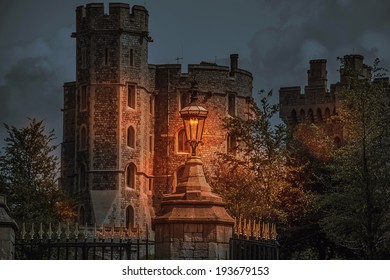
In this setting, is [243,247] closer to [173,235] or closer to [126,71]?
[173,235]

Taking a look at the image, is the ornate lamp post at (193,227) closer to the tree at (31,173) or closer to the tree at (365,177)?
the tree at (365,177)

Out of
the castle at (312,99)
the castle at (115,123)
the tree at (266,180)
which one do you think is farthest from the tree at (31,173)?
the castle at (312,99)

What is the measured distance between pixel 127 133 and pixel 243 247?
3797 centimetres

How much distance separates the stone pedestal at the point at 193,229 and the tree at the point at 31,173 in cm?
1972

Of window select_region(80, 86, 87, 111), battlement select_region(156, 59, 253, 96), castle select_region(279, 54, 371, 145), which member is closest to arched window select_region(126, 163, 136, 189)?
window select_region(80, 86, 87, 111)

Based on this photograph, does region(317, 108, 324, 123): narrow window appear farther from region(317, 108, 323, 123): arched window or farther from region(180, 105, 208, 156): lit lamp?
region(180, 105, 208, 156): lit lamp

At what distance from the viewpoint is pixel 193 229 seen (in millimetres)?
20000

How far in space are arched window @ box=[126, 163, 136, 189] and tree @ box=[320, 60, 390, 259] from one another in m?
22.2

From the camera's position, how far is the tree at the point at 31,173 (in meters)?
40.4

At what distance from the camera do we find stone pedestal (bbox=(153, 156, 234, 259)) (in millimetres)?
19969

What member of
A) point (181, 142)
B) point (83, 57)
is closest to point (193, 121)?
point (83, 57)

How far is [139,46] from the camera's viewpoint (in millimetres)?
58500

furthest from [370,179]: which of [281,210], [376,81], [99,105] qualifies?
[99,105]
